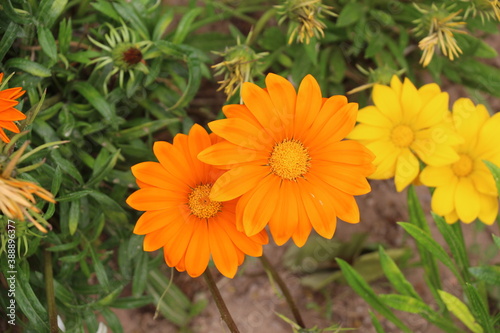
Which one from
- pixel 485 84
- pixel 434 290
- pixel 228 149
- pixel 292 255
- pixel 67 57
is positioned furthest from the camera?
pixel 292 255

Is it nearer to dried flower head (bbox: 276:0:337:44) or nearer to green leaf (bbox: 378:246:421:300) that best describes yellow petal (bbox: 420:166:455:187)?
green leaf (bbox: 378:246:421:300)

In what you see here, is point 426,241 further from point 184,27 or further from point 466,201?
point 184,27

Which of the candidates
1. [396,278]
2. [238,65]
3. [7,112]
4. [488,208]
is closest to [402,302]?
[396,278]

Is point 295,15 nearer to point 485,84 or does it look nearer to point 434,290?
point 485,84

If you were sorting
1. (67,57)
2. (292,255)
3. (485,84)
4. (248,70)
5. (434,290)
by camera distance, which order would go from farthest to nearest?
(292,255)
(485,84)
(434,290)
(67,57)
(248,70)

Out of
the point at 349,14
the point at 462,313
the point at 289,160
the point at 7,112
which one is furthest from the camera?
the point at 349,14

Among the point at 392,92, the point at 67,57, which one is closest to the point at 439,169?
the point at 392,92

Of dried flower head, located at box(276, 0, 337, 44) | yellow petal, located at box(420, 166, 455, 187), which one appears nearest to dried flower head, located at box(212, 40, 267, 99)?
dried flower head, located at box(276, 0, 337, 44)

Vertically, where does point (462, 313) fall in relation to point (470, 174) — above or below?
below
